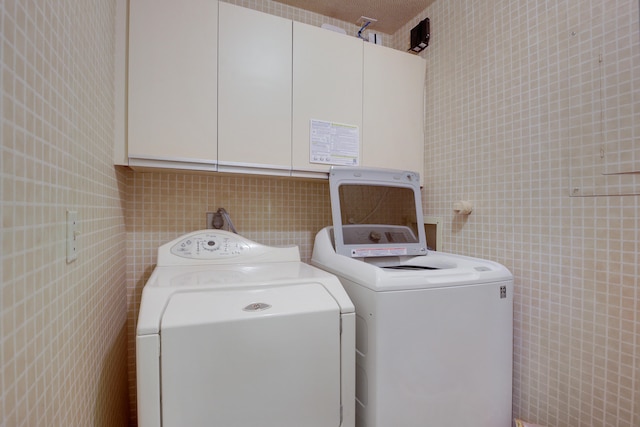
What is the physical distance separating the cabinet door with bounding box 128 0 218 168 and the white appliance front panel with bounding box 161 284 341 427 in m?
0.69

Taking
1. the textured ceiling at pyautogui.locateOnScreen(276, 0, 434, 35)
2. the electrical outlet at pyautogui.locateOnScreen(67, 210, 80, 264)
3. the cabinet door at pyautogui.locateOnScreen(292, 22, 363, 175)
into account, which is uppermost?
the textured ceiling at pyautogui.locateOnScreen(276, 0, 434, 35)

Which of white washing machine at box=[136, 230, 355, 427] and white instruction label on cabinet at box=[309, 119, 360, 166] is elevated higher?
white instruction label on cabinet at box=[309, 119, 360, 166]

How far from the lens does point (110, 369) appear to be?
3.75ft

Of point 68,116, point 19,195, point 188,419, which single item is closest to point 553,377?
point 188,419

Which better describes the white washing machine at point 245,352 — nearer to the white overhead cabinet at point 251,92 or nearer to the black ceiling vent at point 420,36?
the white overhead cabinet at point 251,92

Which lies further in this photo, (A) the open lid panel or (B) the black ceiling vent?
(B) the black ceiling vent

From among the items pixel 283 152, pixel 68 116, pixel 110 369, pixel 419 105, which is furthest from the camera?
pixel 419 105

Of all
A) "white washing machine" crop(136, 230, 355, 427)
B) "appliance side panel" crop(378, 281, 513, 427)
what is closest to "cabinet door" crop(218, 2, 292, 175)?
"white washing machine" crop(136, 230, 355, 427)

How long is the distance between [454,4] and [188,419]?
2202 millimetres

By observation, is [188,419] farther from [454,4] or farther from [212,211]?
[454,4]

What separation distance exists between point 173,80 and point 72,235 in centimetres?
81

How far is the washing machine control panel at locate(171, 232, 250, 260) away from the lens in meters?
1.35

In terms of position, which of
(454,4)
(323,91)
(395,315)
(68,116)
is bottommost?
(395,315)

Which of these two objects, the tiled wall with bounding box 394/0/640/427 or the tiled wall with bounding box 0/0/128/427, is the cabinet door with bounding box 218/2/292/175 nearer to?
the tiled wall with bounding box 0/0/128/427
